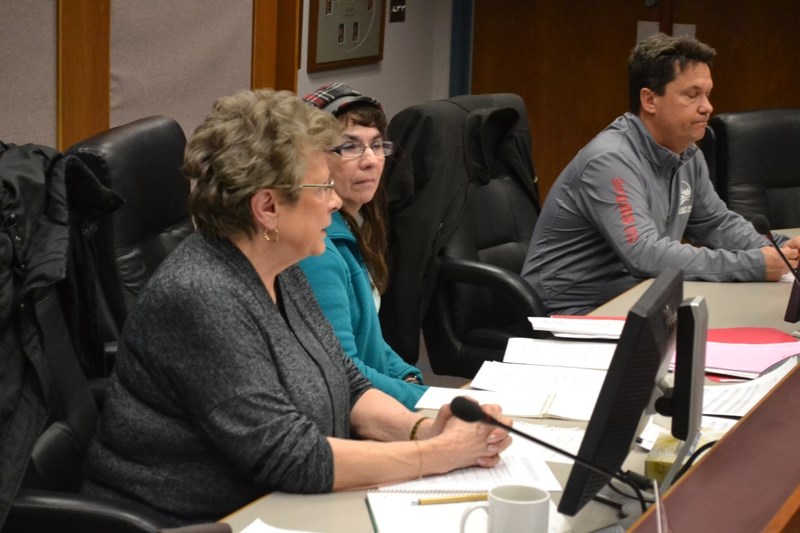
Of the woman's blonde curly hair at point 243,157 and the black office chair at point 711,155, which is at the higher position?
the woman's blonde curly hair at point 243,157

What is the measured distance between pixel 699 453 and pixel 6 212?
1.11 metres

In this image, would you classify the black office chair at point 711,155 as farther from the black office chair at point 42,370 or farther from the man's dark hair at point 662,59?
the black office chair at point 42,370

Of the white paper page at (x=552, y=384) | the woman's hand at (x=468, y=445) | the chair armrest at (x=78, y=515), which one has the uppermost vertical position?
the woman's hand at (x=468, y=445)

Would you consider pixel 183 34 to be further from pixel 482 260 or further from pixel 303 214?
pixel 303 214

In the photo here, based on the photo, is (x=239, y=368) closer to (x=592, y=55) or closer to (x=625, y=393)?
(x=625, y=393)

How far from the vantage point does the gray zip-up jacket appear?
3.11 metres

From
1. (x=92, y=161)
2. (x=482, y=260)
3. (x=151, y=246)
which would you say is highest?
(x=92, y=161)

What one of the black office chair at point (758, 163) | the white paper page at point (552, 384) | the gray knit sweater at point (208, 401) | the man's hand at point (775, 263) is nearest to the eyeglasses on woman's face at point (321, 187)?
the gray knit sweater at point (208, 401)

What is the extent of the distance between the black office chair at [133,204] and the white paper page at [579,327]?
0.86 m

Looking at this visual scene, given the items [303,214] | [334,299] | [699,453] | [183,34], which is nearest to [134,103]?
[183,34]

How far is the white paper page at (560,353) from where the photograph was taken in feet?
7.42

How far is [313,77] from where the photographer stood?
4.84 meters

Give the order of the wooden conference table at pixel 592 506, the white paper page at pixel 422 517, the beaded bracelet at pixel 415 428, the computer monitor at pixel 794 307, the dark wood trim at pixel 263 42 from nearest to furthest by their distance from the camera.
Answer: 1. the wooden conference table at pixel 592 506
2. the white paper page at pixel 422 517
3. the beaded bracelet at pixel 415 428
4. the computer monitor at pixel 794 307
5. the dark wood trim at pixel 263 42

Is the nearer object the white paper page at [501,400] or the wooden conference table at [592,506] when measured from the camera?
the wooden conference table at [592,506]
